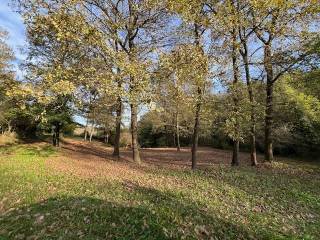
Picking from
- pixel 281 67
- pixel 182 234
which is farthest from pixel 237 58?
pixel 182 234

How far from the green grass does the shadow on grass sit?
22 millimetres

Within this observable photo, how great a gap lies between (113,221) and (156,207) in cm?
146

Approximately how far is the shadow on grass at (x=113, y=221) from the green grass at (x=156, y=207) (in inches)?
0.9

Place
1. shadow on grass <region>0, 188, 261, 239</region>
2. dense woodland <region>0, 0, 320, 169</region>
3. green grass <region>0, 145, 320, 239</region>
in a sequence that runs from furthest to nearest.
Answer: dense woodland <region>0, 0, 320, 169</region>
green grass <region>0, 145, 320, 239</region>
shadow on grass <region>0, 188, 261, 239</region>

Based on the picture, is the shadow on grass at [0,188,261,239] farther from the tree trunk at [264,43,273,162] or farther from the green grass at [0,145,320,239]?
the tree trunk at [264,43,273,162]

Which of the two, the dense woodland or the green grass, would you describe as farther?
the dense woodland

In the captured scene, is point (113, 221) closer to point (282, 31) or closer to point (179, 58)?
point (179, 58)

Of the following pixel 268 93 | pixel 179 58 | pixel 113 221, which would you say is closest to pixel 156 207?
pixel 113 221

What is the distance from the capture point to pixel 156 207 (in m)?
9.38

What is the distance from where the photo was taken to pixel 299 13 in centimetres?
1908

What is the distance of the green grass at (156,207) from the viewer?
8.05 metres

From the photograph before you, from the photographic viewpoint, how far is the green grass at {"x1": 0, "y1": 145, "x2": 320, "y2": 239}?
26.4 feet

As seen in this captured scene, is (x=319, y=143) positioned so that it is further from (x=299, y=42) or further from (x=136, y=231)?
(x=136, y=231)

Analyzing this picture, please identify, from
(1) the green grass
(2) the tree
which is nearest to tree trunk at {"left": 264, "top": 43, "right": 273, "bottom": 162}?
(2) the tree
